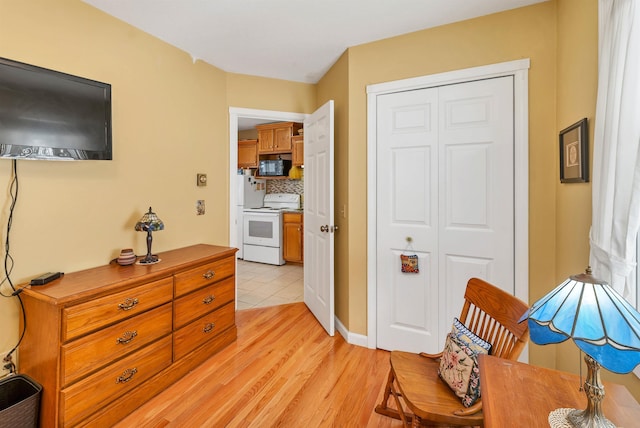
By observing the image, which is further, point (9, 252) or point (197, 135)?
point (197, 135)

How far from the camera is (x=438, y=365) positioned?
1569 millimetres

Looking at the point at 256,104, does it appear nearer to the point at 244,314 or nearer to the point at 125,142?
the point at 125,142

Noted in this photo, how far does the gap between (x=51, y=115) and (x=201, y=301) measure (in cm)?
147

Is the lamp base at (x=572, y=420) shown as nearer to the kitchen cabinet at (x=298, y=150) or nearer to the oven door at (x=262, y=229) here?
the kitchen cabinet at (x=298, y=150)

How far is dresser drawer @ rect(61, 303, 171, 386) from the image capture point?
1.52 m

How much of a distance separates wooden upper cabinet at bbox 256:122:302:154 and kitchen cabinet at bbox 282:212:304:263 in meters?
1.13

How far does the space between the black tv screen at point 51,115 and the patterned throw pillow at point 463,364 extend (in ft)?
7.41

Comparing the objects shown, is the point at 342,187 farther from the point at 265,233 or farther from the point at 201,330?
the point at 265,233

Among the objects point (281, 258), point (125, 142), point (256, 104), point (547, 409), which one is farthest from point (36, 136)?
point (281, 258)

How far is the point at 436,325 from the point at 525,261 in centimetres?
78

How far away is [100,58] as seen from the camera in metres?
2.02

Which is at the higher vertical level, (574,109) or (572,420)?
(574,109)

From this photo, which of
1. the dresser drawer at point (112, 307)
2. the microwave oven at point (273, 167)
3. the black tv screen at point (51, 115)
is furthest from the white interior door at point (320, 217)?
the microwave oven at point (273, 167)

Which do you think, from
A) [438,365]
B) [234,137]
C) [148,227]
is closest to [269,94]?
[234,137]
